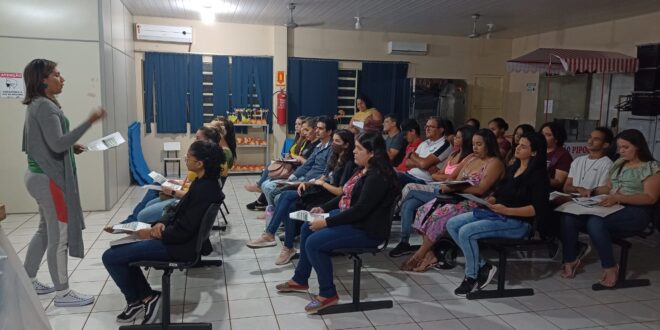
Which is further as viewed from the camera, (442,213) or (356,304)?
(442,213)

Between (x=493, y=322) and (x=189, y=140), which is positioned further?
(x=189, y=140)

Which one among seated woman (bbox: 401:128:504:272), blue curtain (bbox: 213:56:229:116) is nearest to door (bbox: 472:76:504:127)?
blue curtain (bbox: 213:56:229:116)

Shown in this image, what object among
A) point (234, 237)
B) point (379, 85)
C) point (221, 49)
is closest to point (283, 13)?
point (221, 49)

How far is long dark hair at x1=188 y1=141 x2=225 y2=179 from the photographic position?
103 inches

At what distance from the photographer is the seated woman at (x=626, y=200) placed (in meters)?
3.29

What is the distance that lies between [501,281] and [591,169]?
138cm

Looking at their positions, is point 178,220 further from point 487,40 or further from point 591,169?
point 487,40

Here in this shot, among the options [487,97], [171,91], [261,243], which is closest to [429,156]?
[261,243]

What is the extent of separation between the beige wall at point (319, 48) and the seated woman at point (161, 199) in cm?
421

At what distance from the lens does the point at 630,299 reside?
327cm

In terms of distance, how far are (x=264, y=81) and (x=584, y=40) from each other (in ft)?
17.0

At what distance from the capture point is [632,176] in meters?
3.37

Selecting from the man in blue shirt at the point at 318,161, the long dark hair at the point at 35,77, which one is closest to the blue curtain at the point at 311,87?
the man in blue shirt at the point at 318,161

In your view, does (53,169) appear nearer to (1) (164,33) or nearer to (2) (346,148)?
(2) (346,148)
